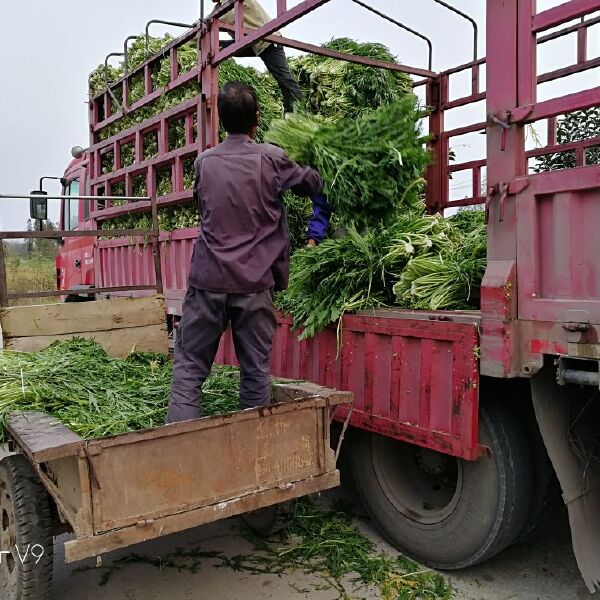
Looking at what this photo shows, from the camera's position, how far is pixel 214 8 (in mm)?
4934

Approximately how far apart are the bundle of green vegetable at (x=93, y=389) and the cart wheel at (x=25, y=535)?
25 centimetres

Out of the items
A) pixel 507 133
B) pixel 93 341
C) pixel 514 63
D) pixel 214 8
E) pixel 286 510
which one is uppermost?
pixel 214 8

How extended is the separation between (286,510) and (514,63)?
8.89ft

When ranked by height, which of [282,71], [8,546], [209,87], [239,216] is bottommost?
[8,546]

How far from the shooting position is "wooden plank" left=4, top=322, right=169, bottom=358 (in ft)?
14.5

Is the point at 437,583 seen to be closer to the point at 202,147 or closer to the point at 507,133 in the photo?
the point at 507,133

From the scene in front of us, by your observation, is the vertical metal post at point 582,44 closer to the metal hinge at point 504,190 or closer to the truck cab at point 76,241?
the metal hinge at point 504,190

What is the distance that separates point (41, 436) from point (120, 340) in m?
2.20

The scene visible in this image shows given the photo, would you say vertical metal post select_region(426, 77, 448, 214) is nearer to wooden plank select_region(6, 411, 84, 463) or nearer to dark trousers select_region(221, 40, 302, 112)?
dark trousers select_region(221, 40, 302, 112)

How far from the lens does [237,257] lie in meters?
2.98

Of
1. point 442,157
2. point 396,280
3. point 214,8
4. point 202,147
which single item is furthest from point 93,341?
point 442,157

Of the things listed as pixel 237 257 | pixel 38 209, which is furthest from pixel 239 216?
pixel 38 209

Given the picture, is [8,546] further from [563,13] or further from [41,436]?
[563,13]
